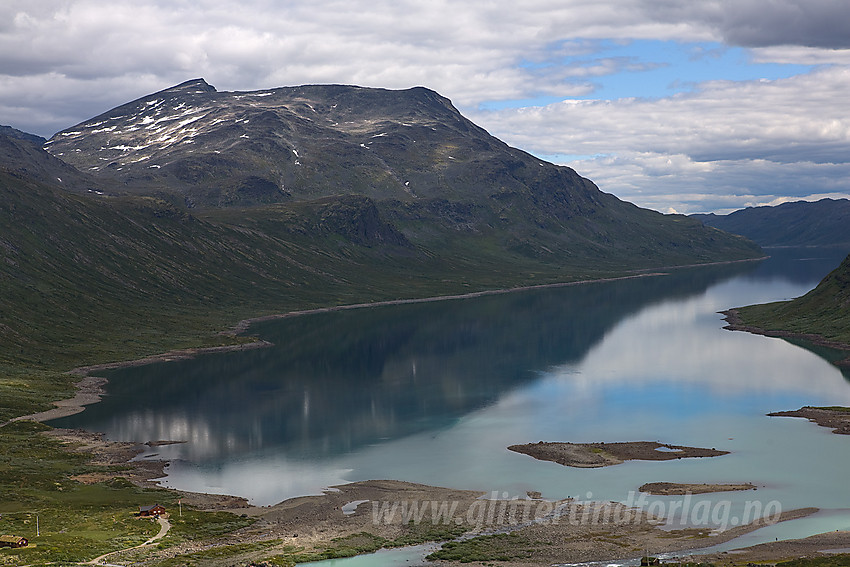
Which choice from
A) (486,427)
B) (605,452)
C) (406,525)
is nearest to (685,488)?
(605,452)

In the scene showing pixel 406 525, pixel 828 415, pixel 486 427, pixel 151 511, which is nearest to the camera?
pixel 406 525

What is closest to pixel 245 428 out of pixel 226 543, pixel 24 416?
pixel 24 416

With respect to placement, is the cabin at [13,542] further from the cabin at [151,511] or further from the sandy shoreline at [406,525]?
the cabin at [151,511]

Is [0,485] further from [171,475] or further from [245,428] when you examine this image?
[245,428]

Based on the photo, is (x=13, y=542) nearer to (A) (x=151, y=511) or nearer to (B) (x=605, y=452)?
(A) (x=151, y=511)

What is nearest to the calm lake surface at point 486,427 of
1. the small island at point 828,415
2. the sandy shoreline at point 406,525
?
the small island at point 828,415

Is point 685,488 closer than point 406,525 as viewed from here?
No

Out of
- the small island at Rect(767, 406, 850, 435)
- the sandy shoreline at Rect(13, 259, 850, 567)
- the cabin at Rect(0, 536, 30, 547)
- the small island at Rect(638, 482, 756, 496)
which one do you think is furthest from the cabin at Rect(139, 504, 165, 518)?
the small island at Rect(767, 406, 850, 435)
